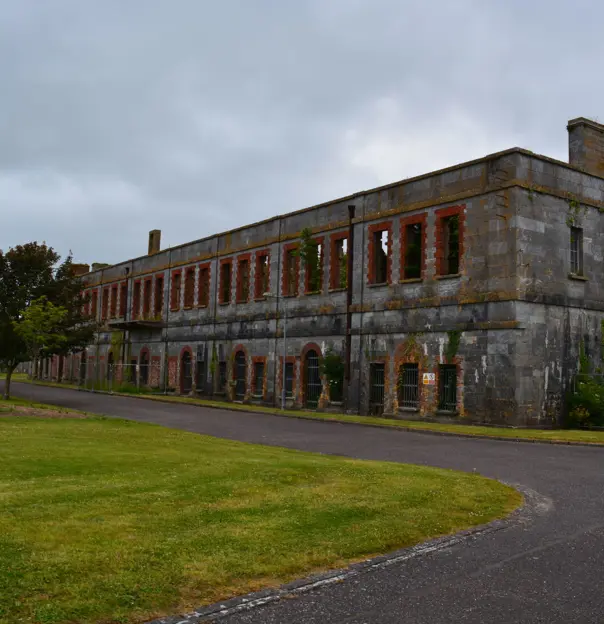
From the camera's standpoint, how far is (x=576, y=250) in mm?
25703

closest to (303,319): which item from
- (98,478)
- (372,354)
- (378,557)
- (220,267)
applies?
(372,354)

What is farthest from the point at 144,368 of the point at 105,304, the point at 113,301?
the point at 105,304

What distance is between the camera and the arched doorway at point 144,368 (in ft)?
152

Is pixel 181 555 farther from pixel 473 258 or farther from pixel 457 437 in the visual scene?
pixel 473 258

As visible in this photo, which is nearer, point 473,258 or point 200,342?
point 473,258

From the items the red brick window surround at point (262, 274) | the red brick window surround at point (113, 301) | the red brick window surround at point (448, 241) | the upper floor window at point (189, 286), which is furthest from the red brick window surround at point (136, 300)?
the red brick window surround at point (448, 241)

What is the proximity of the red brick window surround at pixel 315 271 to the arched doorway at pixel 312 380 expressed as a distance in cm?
286

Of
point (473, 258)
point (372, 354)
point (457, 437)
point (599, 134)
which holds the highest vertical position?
point (599, 134)

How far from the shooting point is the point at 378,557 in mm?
6605

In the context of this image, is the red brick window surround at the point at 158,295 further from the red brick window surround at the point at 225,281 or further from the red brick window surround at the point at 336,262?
the red brick window surround at the point at 336,262

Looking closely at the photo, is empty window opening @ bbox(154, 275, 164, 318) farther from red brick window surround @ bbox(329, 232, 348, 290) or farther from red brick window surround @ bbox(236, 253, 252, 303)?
red brick window surround @ bbox(329, 232, 348, 290)

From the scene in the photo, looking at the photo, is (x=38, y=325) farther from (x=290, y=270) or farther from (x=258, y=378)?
(x=290, y=270)

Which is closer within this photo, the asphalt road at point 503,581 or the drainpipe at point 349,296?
the asphalt road at point 503,581

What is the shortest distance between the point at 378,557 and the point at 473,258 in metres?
19.3
